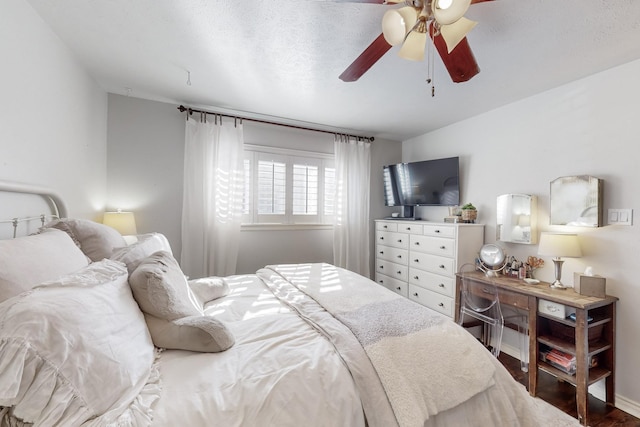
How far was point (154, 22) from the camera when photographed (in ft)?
5.36

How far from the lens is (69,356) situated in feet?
2.31

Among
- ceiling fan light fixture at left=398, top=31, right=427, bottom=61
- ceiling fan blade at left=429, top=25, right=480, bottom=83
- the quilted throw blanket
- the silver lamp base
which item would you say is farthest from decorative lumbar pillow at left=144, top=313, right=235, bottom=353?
the silver lamp base

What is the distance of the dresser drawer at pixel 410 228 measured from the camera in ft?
10.3

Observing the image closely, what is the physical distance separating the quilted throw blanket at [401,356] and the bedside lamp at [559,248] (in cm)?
140

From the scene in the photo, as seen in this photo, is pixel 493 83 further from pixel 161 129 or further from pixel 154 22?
pixel 161 129

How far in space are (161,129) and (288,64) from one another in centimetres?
175

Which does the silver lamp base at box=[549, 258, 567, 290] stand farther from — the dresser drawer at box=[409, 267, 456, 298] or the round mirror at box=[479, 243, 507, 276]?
the dresser drawer at box=[409, 267, 456, 298]

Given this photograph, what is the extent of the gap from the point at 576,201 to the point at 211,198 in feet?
11.4

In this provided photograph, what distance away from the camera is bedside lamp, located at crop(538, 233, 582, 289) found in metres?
1.99

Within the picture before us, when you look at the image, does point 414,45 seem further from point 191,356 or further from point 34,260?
point 34,260

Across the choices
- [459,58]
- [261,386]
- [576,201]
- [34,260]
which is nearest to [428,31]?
[459,58]

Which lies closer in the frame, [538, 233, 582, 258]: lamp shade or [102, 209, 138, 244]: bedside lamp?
[538, 233, 582, 258]: lamp shade

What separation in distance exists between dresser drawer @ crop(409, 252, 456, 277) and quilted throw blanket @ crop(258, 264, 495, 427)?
146cm

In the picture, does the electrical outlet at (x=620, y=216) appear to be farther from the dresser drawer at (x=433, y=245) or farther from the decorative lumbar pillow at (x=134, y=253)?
the decorative lumbar pillow at (x=134, y=253)
